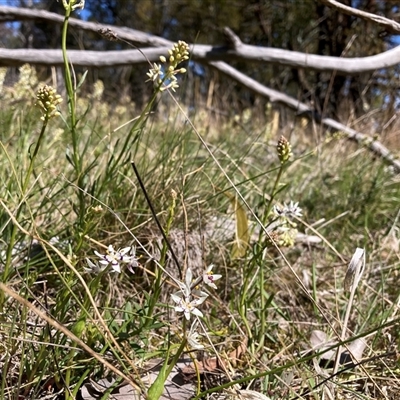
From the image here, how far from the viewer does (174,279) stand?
0.62m

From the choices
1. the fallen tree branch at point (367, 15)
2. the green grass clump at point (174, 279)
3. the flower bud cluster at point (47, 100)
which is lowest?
the green grass clump at point (174, 279)

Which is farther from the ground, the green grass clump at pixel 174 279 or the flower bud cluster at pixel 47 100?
the flower bud cluster at pixel 47 100

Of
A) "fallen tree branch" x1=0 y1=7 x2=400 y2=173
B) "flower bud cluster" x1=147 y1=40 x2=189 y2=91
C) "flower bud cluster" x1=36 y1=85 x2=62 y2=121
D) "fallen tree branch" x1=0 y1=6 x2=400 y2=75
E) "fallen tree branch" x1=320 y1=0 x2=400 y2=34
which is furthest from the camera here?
"fallen tree branch" x1=0 y1=6 x2=400 y2=75

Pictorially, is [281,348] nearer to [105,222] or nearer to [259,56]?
[105,222]

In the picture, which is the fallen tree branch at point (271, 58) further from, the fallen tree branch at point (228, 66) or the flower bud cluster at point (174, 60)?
the flower bud cluster at point (174, 60)

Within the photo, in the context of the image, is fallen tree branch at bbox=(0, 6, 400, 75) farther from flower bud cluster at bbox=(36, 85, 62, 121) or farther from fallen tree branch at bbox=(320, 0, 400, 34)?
flower bud cluster at bbox=(36, 85, 62, 121)

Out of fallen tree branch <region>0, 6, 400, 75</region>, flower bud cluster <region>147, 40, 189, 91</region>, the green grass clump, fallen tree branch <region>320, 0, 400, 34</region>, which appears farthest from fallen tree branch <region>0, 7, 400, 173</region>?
flower bud cluster <region>147, 40, 189, 91</region>

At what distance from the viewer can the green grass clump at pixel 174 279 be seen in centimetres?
Result: 67

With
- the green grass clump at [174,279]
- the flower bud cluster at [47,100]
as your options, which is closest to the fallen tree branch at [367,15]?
the green grass clump at [174,279]

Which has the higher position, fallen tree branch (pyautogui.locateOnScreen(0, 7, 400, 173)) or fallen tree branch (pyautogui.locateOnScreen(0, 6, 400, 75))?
fallen tree branch (pyautogui.locateOnScreen(0, 6, 400, 75))

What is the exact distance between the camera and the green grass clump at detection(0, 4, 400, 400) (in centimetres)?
67

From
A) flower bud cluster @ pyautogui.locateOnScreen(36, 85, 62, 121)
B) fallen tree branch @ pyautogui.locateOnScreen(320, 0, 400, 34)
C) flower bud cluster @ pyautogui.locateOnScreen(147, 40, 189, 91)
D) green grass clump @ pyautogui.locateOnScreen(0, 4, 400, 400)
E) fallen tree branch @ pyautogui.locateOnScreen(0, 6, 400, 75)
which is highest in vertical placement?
fallen tree branch @ pyautogui.locateOnScreen(320, 0, 400, 34)

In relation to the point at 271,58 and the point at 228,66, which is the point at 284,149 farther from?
the point at 228,66

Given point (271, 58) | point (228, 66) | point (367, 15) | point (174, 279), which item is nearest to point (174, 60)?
point (174, 279)
